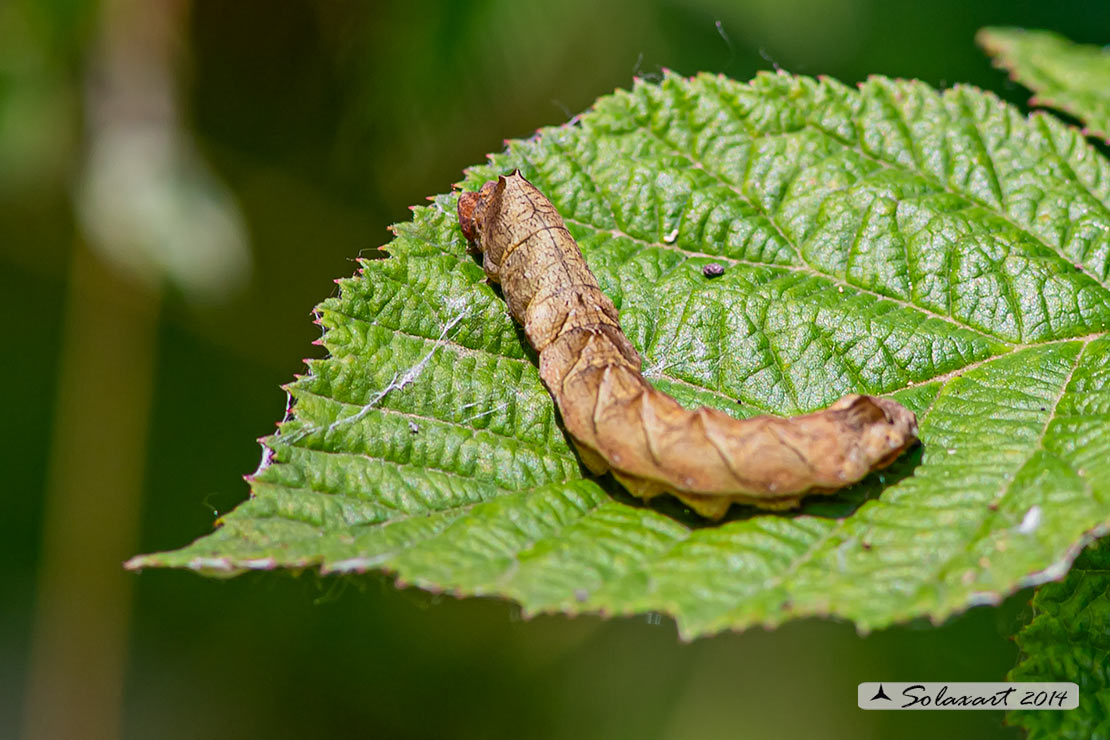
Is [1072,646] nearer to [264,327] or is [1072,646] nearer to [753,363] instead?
[753,363]

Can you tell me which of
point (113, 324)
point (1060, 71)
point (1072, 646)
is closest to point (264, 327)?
point (113, 324)

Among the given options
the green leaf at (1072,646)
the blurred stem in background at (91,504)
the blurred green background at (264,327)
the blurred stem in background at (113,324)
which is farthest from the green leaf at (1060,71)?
the blurred stem in background at (91,504)

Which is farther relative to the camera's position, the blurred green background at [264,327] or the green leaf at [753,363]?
the blurred green background at [264,327]

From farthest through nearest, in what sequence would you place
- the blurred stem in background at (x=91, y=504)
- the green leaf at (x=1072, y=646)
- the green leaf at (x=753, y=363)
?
the blurred stem in background at (x=91, y=504), the green leaf at (x=1072, y=646), the green leaf at (x=753, y=363)

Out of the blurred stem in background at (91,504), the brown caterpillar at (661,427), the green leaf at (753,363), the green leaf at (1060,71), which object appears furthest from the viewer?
the blurred stem in background at (91,504)

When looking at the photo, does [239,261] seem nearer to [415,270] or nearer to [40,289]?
[40,289]

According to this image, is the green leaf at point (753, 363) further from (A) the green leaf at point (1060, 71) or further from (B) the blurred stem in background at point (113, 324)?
(B) the blurred stem in background at point (113, 324)
